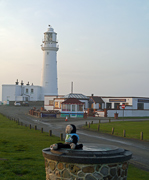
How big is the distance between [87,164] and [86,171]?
169 mm

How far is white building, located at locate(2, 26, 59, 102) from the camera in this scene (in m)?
80.7

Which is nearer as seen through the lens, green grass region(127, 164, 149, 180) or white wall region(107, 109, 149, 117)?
green grass region(127, 164, 149, 180)

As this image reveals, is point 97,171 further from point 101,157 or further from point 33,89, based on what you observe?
point 33,89

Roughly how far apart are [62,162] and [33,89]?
82.5 m

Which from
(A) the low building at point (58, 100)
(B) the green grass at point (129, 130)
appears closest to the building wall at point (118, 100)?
(A) the low building at point (58, 100)

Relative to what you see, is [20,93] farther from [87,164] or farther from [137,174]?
[87,164]

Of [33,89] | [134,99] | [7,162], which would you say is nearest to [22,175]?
[7,162]

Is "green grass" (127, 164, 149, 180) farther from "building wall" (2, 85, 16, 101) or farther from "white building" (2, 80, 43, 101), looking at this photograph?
"building wall" (2, 85, 16, 101)

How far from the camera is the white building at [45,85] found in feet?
265

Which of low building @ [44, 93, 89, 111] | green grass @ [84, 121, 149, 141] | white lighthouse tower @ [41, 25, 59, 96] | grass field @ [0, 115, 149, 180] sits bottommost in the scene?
green grass @ [84, 121, 149, 141]

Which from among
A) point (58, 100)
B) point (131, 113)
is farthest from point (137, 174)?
point (58, 100)

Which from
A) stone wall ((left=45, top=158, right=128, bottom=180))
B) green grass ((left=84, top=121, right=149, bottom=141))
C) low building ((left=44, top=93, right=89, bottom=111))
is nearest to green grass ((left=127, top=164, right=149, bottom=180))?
stone wall ((left=45, top=158, right=128, bottom=180))

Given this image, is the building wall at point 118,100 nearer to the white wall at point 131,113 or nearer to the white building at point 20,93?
the white wall at point 131,113

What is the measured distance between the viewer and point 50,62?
8144 centimetres
